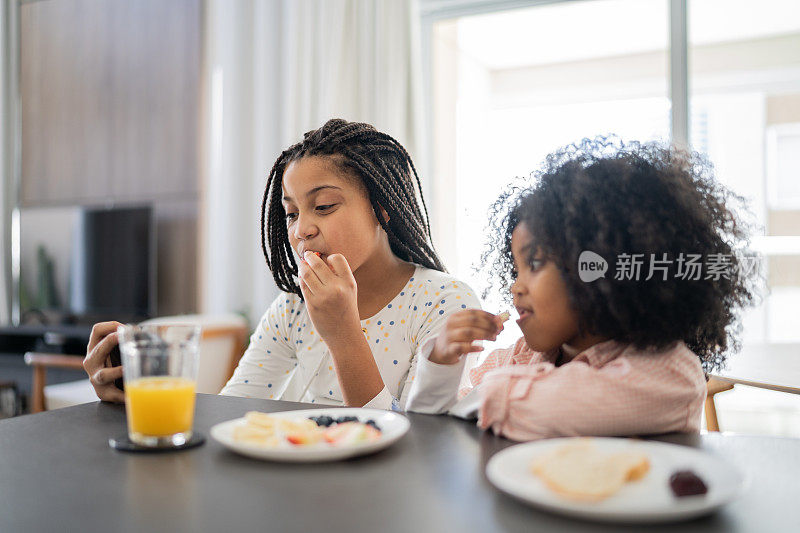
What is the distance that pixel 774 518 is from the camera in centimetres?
52

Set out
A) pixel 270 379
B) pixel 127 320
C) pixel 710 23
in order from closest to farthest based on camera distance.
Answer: pixel 270 379, pixel 710 23, pixel 127 320

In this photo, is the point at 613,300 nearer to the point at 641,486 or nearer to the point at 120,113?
the point at 641,486

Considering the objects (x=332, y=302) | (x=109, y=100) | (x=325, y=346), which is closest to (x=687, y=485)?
(x=332, y=302)

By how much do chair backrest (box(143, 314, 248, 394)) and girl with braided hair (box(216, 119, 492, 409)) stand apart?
183 cm

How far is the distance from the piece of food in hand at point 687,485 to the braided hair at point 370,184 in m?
0.96

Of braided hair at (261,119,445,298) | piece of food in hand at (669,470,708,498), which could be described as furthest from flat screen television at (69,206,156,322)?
piece of food in hand at (669,470,708,498)

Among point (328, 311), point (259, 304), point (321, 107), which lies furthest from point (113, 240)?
point (328, 311)

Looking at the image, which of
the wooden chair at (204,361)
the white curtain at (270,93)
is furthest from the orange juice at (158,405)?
the white curtain at (270,93)

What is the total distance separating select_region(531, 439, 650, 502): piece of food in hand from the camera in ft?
1.76

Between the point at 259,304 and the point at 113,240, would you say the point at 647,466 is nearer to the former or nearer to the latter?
the point at 259,304

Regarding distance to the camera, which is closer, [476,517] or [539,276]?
[476,517]

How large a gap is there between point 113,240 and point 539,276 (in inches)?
143

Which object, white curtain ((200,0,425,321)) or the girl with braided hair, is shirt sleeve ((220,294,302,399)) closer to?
the girl with braided hair

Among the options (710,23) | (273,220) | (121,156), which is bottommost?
(273,220)
